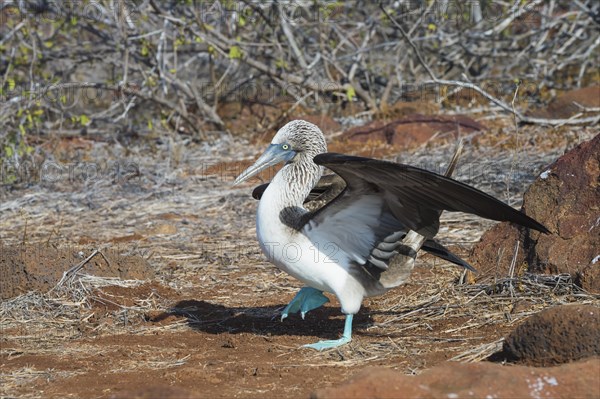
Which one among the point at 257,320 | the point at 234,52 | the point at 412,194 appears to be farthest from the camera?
the point at 234,52

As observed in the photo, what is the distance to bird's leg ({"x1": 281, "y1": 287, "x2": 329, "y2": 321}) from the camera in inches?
203

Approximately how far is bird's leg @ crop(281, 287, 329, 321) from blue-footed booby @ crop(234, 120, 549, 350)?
41mm

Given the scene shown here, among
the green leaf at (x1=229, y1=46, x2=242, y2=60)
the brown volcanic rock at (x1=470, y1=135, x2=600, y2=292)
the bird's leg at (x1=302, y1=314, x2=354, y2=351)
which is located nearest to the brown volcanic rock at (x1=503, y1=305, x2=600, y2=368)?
the bird's leg at (x1=302, y1=314, x2=354, y2=351)

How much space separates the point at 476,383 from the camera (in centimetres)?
322

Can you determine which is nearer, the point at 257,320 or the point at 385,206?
the point at 385,206

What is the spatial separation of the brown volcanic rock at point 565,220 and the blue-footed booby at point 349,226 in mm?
655

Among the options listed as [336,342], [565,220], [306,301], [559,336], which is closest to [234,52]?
[306,301]

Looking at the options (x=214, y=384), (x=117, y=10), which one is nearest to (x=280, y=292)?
(x=214, y=384)

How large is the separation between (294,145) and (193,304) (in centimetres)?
130

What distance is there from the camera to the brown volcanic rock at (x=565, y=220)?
5.23m

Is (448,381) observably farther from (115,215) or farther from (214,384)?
(115,215)

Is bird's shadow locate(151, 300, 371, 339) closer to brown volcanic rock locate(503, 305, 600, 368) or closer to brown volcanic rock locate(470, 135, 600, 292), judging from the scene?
brown volcanic rock locate(470, 135, 600, 292)

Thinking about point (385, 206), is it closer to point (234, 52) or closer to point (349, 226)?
point (349, 226)

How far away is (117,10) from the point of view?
33.1 feet
